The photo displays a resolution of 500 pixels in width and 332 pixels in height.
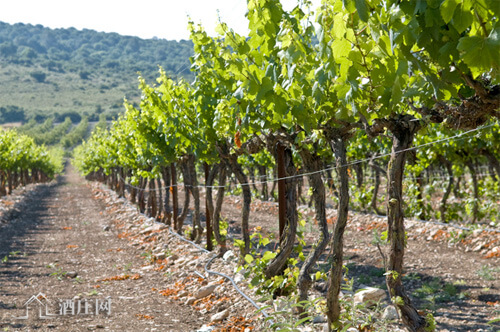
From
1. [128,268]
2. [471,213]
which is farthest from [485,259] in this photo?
[128,268]

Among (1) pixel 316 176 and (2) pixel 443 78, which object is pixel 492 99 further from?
(1) pixel 316 176

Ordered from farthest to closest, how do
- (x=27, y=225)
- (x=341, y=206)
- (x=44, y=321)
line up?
(x=27, y=225) < (x=44, y=321) < (x=341, y=206)

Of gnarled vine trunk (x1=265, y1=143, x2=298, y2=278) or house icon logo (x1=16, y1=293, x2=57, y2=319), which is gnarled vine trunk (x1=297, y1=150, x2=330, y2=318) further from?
house icon logo (x1=16, y1=293, x2=57, y2=319)

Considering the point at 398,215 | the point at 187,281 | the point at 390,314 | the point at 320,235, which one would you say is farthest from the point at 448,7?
the point at 187,281

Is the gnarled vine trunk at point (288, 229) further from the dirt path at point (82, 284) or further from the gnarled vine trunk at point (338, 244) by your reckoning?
the gnarled vine trunk at point (338, 244)

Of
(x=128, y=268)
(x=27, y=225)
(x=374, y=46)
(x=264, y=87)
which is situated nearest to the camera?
(x=374, y=46)

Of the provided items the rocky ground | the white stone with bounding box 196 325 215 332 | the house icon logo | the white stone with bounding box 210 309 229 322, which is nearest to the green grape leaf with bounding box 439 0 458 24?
the rocky ground

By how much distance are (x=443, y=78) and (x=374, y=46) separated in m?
0.46

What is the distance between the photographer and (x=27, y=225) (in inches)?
693

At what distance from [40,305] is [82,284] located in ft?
4.62

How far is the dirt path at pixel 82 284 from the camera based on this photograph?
6.27 meters

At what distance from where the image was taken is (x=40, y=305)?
23.4ft

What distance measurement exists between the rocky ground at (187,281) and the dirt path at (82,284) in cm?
2

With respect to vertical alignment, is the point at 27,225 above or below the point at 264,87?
below
